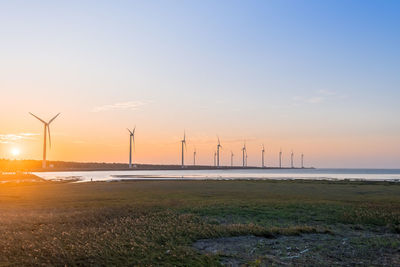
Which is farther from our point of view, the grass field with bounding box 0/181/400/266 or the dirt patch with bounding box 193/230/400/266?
the dirt patch with bounding box 193/230/400/266

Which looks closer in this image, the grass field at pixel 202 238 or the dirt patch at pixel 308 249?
the grass field at pixel 202 238

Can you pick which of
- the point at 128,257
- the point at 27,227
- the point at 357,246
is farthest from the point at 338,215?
the point at 27,227

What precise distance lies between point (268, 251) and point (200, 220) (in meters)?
7.45

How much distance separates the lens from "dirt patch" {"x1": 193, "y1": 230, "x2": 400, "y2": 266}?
15.0 meters

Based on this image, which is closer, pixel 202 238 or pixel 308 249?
pixel 308 249

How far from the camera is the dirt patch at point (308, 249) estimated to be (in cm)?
1498

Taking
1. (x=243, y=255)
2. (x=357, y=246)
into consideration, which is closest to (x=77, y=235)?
(x=243, y=255)

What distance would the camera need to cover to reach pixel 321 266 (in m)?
14.3

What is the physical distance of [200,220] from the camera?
2339 centimetres

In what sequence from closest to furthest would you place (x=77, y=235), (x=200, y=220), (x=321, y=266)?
(x=321, y=266), (x=77, y=235), (x=200, y=220)

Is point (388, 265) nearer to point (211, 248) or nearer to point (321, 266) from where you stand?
point (321, 266)

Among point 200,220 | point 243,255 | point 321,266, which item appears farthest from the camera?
point 200,220

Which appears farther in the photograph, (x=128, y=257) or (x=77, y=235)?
(x=77, y=235)

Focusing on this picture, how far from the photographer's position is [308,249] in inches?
670
